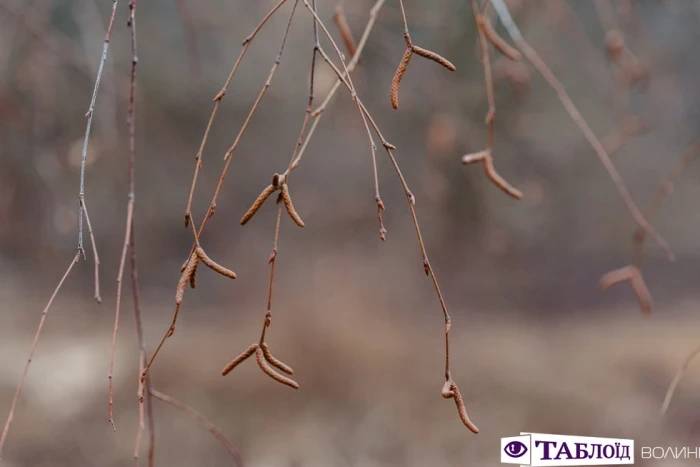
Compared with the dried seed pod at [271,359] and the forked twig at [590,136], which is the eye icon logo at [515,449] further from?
the dried seed pod at [271,359]

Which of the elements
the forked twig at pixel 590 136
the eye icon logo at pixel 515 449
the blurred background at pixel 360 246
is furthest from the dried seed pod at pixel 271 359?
the blurred background at pixel 360 246

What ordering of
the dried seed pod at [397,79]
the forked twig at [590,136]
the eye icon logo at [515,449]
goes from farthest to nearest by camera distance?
the eye icon logo at [515,449], the forked twig at [590,136], the dried seed pod at [397,79]

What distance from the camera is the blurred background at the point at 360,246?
1.19 m

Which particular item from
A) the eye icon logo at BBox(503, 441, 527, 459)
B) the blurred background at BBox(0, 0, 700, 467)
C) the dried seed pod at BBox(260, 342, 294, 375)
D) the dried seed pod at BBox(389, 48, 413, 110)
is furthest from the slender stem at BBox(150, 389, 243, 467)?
the blurred background at BBox(0, 0, 700, 467)

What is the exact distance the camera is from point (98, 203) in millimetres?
1435

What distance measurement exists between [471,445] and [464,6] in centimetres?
Result: 88

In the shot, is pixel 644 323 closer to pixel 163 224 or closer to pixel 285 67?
pixel 285 67

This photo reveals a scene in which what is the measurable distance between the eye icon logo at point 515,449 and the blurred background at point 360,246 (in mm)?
136

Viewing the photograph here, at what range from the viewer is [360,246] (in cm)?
152

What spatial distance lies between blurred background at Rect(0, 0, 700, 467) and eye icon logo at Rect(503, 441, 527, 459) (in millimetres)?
136

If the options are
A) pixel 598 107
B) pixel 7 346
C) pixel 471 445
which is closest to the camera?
pixel 471 445

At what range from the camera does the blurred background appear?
1.19 metres

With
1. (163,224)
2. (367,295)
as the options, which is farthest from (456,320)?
(163,224)

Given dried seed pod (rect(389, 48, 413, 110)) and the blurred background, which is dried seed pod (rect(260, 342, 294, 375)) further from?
the blurred background
